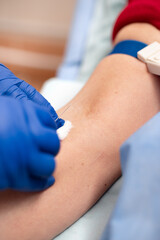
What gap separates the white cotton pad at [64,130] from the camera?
2.06 feet

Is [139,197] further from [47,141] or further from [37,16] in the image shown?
[37,16]

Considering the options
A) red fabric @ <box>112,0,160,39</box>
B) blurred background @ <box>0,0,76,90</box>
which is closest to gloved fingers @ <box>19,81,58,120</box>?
red fabric @ <box>112,0,160,39</box>

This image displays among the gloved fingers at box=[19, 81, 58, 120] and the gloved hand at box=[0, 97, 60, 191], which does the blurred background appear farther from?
the gloved hand at box=[0, 97, 60, 191]

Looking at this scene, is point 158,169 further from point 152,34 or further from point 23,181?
point 152,34

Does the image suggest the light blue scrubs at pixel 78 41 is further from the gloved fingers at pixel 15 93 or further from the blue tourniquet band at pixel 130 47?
the gloved fingers at pixel 15 93

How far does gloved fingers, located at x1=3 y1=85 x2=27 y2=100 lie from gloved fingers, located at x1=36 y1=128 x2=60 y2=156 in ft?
0.57

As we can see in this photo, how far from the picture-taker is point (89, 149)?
0.64 meters

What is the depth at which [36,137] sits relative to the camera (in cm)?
46

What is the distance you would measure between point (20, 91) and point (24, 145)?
0.72ft

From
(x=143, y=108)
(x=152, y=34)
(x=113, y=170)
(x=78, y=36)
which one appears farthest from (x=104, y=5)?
(x=113, y=170)

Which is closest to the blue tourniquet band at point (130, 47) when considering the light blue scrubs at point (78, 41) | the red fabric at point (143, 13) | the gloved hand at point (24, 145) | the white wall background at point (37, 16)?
the red fabric at point (143, 13)

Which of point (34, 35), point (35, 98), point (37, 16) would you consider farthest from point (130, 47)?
point (34, 35)

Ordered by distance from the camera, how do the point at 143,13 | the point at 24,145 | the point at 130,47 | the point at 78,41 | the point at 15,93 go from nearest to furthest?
the point at 24,145
the point at 15,93
the point at 130,47
the point at 143,13
the point at 78,41

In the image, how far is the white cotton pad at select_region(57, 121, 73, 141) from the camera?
629 millimetres
